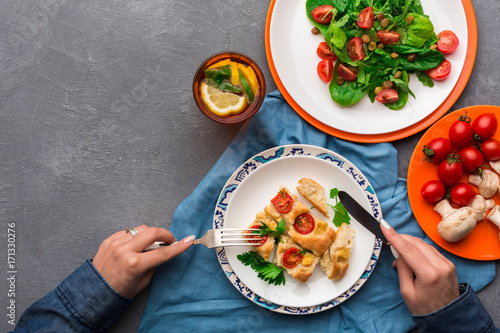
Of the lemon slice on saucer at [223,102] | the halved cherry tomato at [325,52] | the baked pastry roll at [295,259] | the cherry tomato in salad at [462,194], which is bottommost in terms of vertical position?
the baked pastry roll at [295,259]

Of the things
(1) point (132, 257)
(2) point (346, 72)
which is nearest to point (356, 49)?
(2) point (346, 72)

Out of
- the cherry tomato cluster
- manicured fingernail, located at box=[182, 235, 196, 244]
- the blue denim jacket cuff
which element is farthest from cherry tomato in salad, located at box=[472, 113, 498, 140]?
the blue denim jacket cuff

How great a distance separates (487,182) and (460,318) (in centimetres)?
74

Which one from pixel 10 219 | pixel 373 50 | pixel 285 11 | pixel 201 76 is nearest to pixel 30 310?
pixel 10 219

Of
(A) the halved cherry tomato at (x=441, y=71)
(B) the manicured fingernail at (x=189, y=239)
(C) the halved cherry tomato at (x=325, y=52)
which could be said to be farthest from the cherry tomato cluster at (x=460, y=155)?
(B) the manicured fingernail at (x=189, y=239)

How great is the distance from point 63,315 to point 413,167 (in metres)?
2.06

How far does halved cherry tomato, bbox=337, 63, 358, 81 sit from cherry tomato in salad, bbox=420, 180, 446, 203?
2.37ft

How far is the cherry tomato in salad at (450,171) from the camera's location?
2195 mm

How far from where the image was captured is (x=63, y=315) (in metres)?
2.13

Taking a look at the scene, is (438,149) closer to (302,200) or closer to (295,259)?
(302,200)

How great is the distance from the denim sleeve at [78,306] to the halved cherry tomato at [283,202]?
96 cm

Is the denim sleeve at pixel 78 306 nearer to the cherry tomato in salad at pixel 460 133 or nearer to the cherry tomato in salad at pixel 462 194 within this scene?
the cherry tomato in salad at pixel 462 194

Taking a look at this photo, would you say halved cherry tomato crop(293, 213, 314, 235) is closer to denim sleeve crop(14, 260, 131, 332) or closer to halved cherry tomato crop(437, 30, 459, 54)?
denim sleeve crop(14, 260, 131, 332)

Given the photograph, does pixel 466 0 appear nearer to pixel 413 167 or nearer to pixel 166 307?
pixel 413 167
